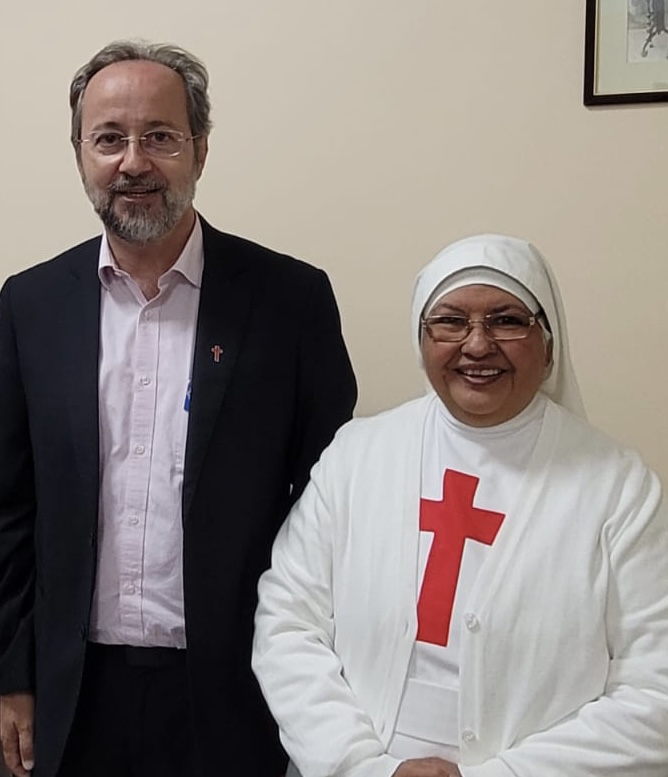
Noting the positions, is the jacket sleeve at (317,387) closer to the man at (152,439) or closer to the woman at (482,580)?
the man at (152,439)

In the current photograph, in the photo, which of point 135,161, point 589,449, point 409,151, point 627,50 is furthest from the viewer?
point 409,151

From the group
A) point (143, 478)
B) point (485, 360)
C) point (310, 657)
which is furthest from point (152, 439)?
point (485, 360)

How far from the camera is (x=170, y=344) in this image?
5.26ft

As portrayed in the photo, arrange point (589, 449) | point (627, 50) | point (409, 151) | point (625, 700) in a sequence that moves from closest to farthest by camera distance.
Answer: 1. point (625, 700)
2. point (589, 449)
3. point (627, 50)
4. point (409, 151)

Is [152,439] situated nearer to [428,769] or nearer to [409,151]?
[428,769]

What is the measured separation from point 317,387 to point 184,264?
0.97 feet

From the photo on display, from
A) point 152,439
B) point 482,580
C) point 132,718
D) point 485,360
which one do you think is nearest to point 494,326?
point 485,360

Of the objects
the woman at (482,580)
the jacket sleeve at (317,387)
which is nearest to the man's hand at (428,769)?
the woman at (482,580)

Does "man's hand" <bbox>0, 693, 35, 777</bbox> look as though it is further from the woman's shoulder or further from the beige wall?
the woman's shoulder

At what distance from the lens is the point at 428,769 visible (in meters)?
1.34

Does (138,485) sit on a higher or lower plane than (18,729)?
higher

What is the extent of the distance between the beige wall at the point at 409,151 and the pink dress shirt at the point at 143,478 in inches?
21.8

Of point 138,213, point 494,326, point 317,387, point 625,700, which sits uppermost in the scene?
point 138,213

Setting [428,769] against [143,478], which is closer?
[428,769]
